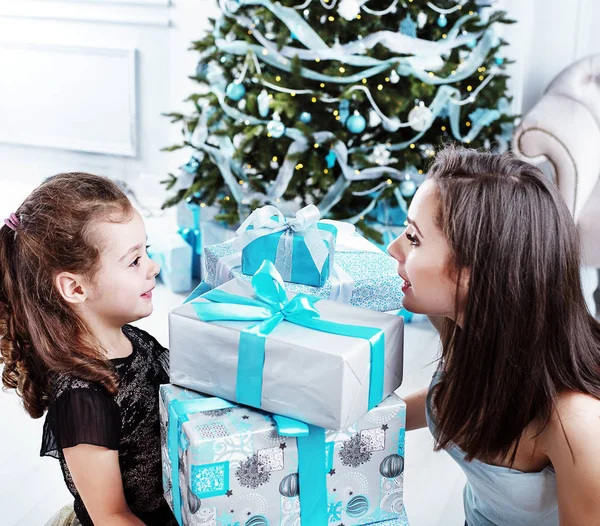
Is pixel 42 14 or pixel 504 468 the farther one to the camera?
pixel 42 14

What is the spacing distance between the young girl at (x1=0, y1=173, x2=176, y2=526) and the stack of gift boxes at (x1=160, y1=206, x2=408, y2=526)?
0.41 ft

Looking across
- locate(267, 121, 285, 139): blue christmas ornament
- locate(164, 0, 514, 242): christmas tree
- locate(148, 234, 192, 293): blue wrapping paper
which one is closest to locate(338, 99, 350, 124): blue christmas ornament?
locate(164, 0, 514, 242): christmas tree

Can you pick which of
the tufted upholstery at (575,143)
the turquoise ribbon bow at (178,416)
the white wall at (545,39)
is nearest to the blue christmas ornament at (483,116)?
the tufted upholstery at (575,143)

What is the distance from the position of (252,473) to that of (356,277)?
0.54 meters

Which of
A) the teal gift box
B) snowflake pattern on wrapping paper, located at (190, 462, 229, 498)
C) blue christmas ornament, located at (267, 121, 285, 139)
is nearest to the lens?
snowflake pattern on wrapping paper, located at (190, 462, 229, 498)

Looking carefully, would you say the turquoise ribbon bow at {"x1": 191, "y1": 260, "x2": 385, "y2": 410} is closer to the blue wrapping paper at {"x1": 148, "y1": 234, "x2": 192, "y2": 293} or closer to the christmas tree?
the christmas tree

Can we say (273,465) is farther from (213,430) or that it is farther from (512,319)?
(512,319)

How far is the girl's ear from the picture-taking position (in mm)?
1301

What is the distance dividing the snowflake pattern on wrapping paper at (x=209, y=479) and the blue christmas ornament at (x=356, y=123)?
2.11 meters

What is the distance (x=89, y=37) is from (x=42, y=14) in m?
0.31

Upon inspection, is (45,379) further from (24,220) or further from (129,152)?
(129,152)

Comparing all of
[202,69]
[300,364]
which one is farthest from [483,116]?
[300,364]

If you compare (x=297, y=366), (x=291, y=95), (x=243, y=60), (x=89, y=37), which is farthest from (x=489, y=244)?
(x=89, y=37)

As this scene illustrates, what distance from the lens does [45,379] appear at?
4.36ft
